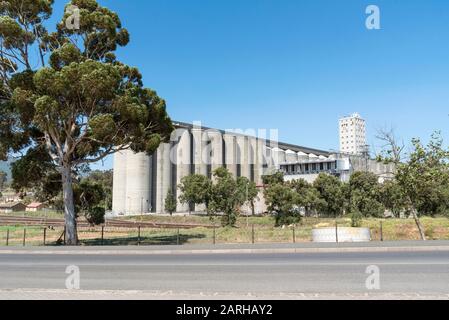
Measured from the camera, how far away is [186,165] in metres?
110

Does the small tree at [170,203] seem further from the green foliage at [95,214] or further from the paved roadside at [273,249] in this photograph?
the paved roadside at [273,249]

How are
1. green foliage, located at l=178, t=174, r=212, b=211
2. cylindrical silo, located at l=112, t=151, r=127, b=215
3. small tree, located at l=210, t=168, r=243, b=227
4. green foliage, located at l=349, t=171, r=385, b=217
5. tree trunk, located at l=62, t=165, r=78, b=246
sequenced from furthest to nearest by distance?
cylindrical silo, located at l=112, t=151, r=127, b=215 → green foliage, located at l=178, t=174, r=212, b=211 → small tree, located at l=210, t=168, r=243, b=227 → green foliage, located at l=349, t=171, r=385, b=217 → tree trunk, located at l=62, t=165, r=78, b=246

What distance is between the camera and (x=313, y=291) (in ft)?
27.3

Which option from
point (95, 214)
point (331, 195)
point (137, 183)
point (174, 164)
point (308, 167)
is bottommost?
point (95, 214)

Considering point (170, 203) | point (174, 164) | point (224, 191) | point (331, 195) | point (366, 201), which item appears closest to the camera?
point (366, 201)

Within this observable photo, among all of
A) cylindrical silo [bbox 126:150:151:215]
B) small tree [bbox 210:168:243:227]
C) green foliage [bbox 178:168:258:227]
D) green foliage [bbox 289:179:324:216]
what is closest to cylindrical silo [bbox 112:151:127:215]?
cylindrical silo [bbox 126:150:151:215]

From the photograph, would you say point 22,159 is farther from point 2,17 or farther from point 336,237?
point 336,237

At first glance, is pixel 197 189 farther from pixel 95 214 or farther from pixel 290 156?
pixel 95 214

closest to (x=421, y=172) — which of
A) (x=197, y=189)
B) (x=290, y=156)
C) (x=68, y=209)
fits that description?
(x=68, y=209)

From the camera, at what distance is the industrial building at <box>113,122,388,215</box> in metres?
105

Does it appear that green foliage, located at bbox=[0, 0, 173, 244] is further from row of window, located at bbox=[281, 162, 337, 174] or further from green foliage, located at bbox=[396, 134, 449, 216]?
row of window, located at bbox=[281, 162, 337, 174]

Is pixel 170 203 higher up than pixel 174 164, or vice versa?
pixel 174 164

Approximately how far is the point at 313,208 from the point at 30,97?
70.1m

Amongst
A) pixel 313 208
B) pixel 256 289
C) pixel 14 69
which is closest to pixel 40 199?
pixel 14 69
